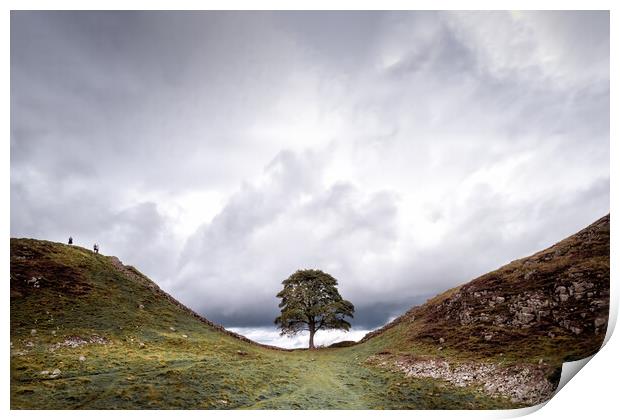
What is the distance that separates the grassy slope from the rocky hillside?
2718 millimetres

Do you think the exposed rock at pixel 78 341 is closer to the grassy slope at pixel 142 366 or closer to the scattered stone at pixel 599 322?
the grassy slope at pixel 142 366

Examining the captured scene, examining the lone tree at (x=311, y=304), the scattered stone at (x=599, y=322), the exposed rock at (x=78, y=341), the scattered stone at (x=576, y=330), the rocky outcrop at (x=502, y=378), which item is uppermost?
the lone tree at (x=311, y=304)

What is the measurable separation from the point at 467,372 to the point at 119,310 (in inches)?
816

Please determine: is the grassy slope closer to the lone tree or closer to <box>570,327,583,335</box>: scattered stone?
<box>570,327,583,335</box>: scattered stone

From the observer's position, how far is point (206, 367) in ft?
56.0

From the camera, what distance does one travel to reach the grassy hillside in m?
14.8

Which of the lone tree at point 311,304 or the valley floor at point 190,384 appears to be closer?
the valley floor at point 190,384

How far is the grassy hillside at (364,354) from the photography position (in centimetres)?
1477

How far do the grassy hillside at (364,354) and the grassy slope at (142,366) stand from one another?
0.18 feet

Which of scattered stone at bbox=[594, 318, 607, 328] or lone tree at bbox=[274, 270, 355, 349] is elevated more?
lone tree at bbox=[274, 270, 355, 349]

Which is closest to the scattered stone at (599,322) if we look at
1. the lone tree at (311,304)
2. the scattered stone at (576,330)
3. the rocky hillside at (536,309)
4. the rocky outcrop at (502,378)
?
the rocky hillside at (536,309)

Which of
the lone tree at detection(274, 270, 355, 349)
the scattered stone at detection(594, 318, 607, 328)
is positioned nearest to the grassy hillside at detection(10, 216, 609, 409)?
the scattered stone at detection(594, 318, 607, 328)
